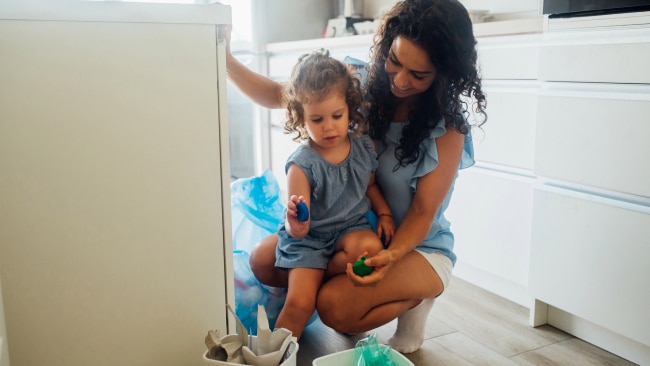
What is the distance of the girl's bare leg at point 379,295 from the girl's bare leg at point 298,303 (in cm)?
3

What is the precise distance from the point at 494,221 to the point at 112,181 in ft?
3.88

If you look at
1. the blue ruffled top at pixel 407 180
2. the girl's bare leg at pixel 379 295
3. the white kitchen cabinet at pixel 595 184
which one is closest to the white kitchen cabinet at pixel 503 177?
the white kitchen cabinet at pixel 595 184

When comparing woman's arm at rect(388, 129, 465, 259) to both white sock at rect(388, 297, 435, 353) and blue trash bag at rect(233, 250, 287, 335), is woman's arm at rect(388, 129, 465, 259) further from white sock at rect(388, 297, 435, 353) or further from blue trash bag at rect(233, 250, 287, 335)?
blue trash bag at rect(233, 250, 287, 335)

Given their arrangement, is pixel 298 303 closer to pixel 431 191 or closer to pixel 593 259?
pixel 431 191

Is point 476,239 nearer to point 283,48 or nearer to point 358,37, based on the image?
point 358,37

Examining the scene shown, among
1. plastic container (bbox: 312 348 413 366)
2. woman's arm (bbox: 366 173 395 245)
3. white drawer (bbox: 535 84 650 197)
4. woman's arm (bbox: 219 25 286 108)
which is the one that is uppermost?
woman's arm (bbox: 219 25 286 108)

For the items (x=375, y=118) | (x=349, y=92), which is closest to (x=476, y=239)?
(x=375, y=118)

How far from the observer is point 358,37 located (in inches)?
90.5

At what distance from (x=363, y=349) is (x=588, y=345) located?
67 centimetres

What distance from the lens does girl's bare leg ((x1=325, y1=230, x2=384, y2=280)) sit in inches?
56.0

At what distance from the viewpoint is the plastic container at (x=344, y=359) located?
1.25m

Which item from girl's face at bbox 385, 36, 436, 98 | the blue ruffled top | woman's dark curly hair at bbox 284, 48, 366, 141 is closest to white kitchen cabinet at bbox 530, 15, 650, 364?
the blue ruffled top

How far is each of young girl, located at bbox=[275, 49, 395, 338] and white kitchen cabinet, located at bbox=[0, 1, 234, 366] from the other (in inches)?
10.2

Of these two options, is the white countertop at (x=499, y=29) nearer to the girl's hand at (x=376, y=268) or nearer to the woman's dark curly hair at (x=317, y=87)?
the woman's dark curly hair at (x=317, y=87)
